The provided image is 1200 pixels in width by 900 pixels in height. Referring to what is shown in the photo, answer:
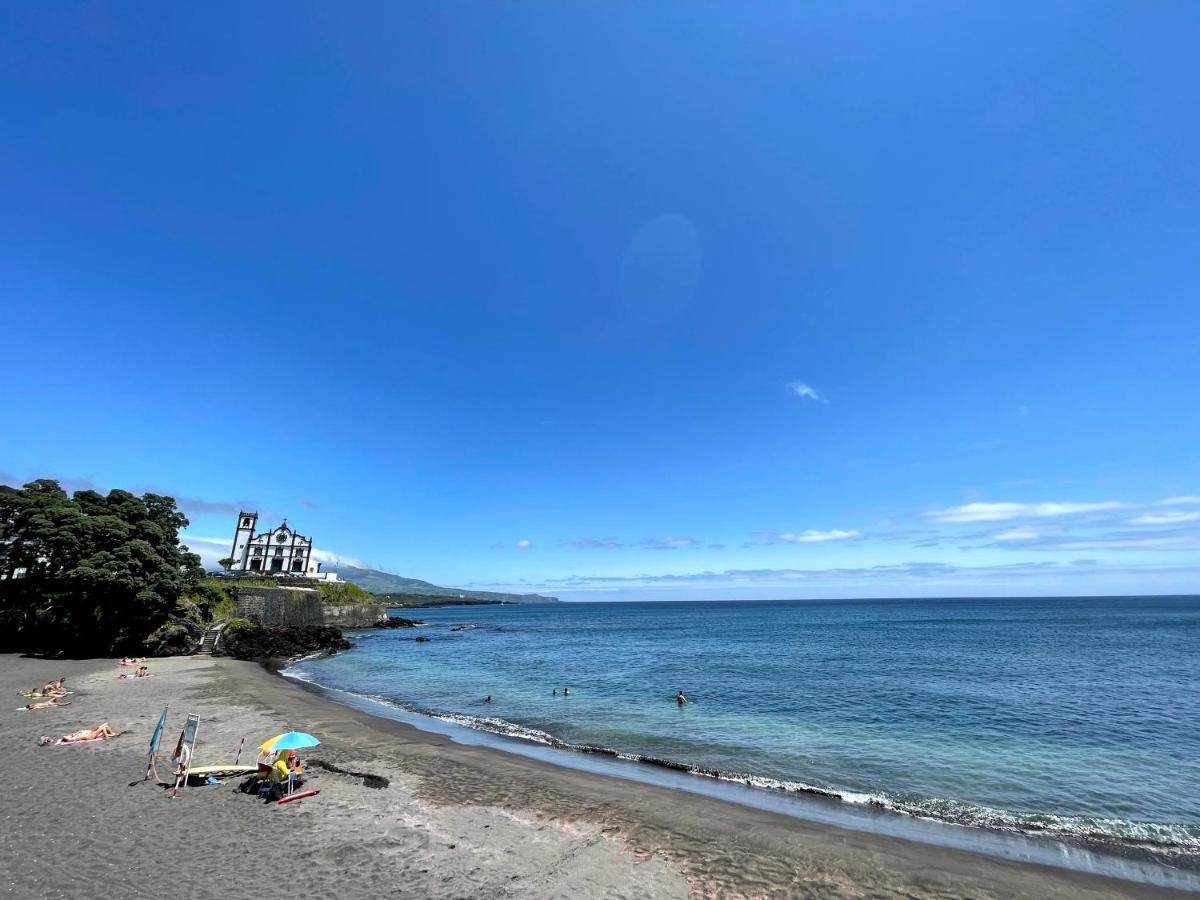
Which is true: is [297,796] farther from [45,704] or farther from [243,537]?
[243,537]

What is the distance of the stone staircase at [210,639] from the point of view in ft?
148

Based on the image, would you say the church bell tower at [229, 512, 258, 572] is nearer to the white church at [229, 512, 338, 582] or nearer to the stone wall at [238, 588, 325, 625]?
the white church at [229, 512, 338, 582]

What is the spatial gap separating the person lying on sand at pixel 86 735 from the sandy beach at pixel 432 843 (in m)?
0.53

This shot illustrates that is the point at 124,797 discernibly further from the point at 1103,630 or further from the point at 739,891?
the point at 1103,630

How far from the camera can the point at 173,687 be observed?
2800cm

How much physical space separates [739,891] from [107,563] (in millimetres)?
44253

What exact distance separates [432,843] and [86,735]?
1458 centimetres

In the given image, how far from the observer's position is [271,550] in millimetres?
115125

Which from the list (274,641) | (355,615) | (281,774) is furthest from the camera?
(355,615)

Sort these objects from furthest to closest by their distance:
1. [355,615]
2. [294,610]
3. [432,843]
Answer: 1. [355,615]
2. [294,610]
3. [432,843]

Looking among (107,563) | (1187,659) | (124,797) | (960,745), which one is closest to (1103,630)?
(1187,659)

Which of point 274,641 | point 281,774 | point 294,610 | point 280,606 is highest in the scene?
point 280,606

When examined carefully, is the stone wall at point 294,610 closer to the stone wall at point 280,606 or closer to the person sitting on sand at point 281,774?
the stone wall at point 280,606

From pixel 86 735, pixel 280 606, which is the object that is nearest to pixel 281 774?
pixel 86 735
